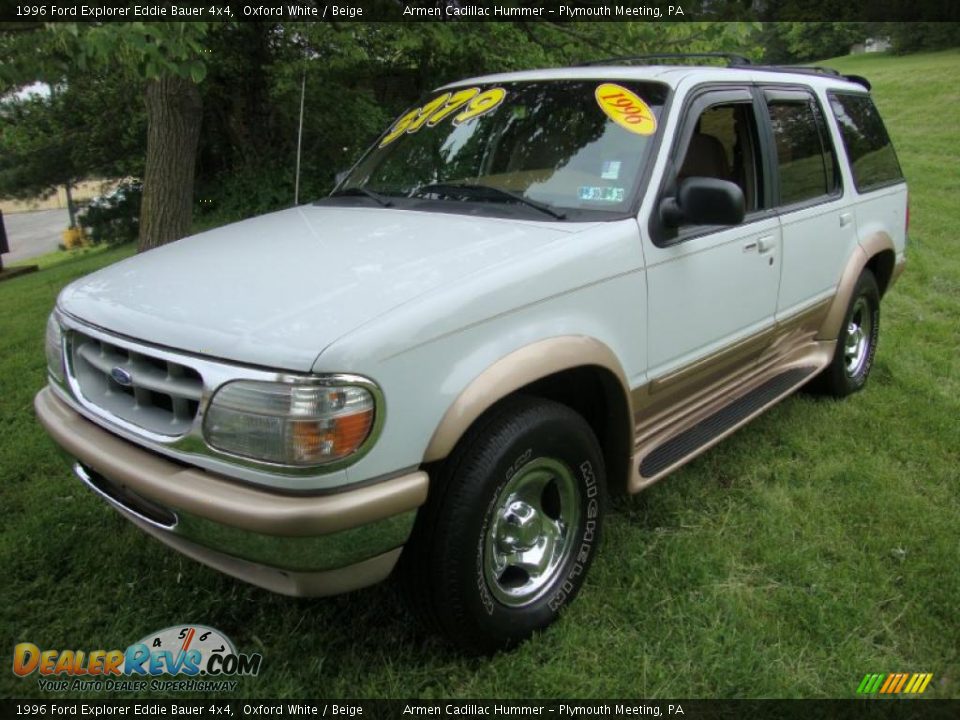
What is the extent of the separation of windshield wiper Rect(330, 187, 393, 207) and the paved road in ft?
102

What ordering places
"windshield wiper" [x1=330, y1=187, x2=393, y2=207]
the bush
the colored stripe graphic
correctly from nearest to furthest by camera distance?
1. the colored stripe graphic
2. "windshield wiper" [x1=330, y1=187, x2=393, y2=207]
3. the bush

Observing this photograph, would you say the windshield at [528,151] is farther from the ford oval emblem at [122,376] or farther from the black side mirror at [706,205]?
the ford oval emblem at [122,376]

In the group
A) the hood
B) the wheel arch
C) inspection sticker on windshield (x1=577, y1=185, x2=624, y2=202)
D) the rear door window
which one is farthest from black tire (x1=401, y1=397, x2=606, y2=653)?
the rear door window

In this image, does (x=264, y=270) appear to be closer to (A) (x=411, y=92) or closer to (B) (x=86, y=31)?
(B) (x=86, y=31)

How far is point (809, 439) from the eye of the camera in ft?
13.4

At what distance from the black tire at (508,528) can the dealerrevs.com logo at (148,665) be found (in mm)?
713

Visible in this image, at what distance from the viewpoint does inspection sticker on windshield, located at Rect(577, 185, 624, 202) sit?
2840 millimetres

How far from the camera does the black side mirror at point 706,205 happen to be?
267cm

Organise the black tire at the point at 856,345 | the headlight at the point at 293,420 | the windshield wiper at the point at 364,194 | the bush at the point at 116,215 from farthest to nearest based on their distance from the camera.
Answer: the bush at the point at 116,215 < the black tire at the point at 856,345 < the windshield wiper at the point at 364,194 < the headlight at the point at 293,420

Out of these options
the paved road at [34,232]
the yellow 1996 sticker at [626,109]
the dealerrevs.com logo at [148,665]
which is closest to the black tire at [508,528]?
the dealerrevs.com logo at [148,665]

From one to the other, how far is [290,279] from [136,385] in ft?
1.83

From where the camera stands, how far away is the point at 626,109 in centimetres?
308

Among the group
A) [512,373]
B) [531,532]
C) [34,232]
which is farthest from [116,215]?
[34,232]

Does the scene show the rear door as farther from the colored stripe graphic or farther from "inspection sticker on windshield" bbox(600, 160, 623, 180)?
the colored stripe graphic
